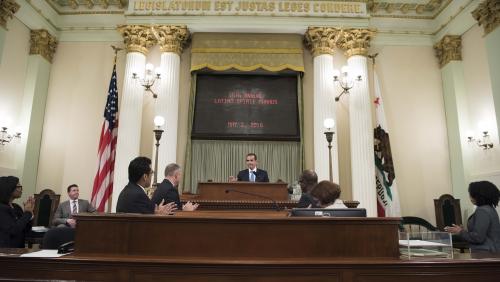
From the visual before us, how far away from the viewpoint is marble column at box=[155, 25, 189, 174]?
794cm

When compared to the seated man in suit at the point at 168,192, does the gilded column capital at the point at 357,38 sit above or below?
above

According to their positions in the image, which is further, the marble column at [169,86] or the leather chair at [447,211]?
the marble column at [169,86]

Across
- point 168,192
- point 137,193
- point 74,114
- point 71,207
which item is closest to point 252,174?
point 168,192

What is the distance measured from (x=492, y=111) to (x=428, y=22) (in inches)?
121

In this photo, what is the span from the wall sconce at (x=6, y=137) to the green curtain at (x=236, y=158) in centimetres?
392

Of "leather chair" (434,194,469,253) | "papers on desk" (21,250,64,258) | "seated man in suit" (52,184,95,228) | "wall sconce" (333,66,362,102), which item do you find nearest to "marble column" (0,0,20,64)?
"seated man in suit" (52,184,95,228)

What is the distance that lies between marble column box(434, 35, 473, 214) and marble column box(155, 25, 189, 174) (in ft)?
21.7

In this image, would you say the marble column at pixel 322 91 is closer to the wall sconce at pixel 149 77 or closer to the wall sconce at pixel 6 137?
the wall sconce at pixel 149 77

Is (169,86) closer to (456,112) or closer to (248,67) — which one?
(248,67)

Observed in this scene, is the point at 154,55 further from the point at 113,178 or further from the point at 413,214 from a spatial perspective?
the point at 413,214

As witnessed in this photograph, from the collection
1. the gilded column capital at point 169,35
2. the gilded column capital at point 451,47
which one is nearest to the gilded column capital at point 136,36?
the gilded column capital at point 169,35

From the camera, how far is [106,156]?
7.30 m

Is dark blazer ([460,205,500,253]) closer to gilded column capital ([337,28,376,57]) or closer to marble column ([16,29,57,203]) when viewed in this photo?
gilded column capital ([337,28,376,57])

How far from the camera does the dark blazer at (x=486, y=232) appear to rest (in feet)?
10.4
